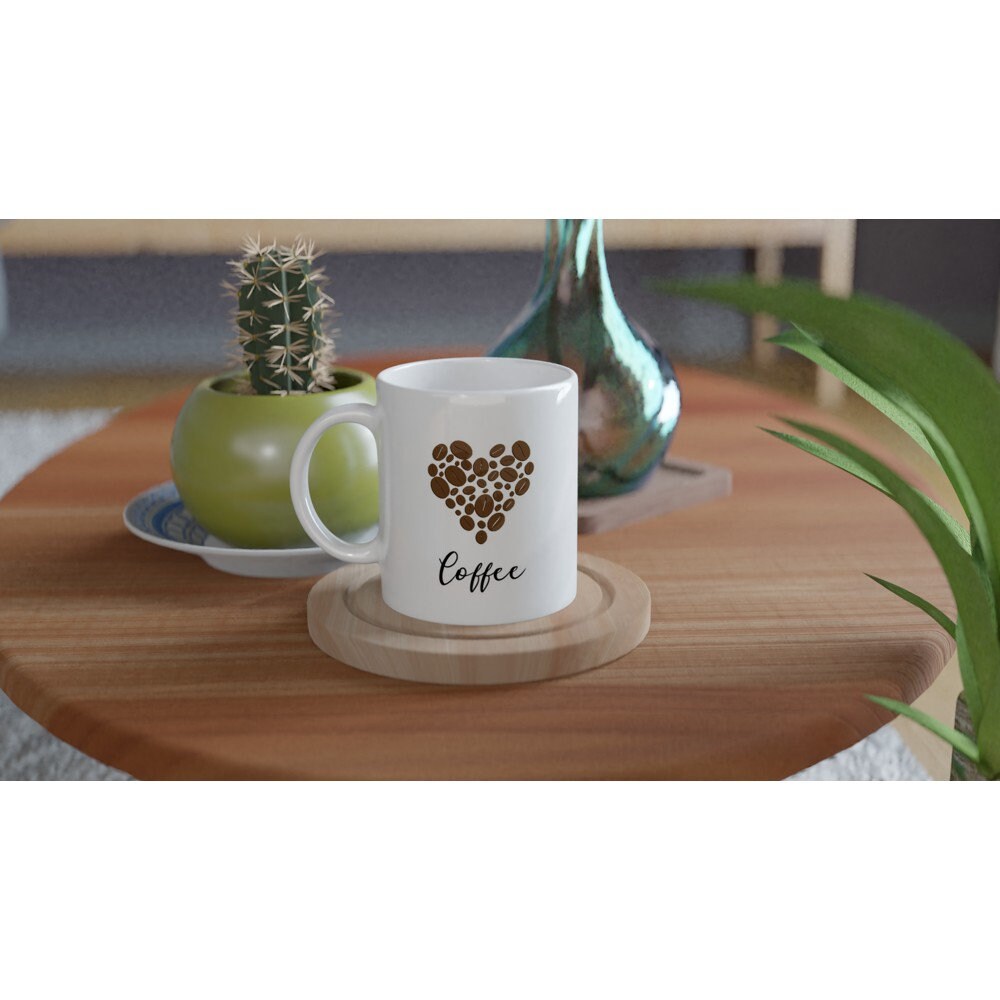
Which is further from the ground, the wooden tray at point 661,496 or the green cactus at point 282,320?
the green cactus at point 282,320

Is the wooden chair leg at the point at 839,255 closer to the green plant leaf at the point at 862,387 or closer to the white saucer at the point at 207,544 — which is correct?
the white saucer at the point at 207,544

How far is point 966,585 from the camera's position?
20.0 inches

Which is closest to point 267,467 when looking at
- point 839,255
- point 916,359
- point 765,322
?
point 916,359

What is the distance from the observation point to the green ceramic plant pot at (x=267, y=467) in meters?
0.72

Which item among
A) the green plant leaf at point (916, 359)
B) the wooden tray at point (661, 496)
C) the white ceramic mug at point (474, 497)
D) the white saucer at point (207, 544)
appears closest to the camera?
the green plant leaf at point (916, 359)

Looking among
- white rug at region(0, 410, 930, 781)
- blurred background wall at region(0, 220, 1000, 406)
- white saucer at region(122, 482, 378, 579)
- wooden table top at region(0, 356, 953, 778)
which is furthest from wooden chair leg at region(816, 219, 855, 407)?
white saucer at region(122, 482, 378, 579)

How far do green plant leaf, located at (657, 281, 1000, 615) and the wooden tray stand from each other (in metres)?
0.32

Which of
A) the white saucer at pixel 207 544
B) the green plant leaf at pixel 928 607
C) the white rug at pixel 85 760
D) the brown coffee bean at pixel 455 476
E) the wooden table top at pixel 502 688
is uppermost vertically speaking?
the brown coffee bean at pixel 455 476

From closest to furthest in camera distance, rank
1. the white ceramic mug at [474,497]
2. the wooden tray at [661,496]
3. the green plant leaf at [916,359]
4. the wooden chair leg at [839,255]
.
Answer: the green plant leaf at [916,359] → the white ceramic mug at [474,497] → the wooden tray at [661,496] → the wooden chair leg at [839,255]

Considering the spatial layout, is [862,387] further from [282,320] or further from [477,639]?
[282,320]

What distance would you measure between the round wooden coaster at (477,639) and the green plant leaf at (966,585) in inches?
6.3

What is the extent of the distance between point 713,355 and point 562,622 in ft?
8.90

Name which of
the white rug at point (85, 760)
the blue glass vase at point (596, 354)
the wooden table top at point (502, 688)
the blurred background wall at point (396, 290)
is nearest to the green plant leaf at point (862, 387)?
the wooden table top at point (502, 688)

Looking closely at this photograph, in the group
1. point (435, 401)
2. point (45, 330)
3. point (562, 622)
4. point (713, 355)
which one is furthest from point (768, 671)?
point (45, 330)
